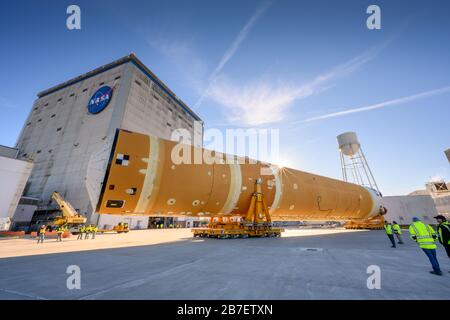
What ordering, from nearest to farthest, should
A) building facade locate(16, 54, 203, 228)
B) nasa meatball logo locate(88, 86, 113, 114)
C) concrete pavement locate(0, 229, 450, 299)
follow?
concrete pavement locate(0, 229, 450, 299)
building facade locate(16, 54, 203, 228)
nasa meatball logo locate(88, 86, 113, 114)

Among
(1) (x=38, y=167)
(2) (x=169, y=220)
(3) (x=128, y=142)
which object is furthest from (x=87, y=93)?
(3) (x=128, y=142)

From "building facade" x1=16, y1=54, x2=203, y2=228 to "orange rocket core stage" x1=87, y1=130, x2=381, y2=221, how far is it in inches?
1212

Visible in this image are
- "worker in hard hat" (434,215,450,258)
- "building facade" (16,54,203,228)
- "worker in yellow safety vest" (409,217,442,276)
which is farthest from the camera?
"building facade" (16,54,203,228)

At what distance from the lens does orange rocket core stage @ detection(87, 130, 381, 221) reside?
348 inches

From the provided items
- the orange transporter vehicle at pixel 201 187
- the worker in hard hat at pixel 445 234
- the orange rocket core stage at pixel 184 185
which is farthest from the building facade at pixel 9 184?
the worker in hard hat at pixel 445 234

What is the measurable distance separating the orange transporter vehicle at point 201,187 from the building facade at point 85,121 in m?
30.6

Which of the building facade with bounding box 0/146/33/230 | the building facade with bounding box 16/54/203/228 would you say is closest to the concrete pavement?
the building facade with bounding box 0/146/33/230

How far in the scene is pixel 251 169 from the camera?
14422 mm

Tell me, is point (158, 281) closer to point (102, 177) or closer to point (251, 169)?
point (102, 177)

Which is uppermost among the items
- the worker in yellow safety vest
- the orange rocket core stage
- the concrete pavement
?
the orange rocket core stage

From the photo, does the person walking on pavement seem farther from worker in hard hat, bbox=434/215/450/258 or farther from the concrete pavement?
the concrete pavement

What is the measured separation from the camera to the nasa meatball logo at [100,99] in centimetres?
4442

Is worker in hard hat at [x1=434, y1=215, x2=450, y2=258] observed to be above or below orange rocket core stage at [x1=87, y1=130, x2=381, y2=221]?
below
